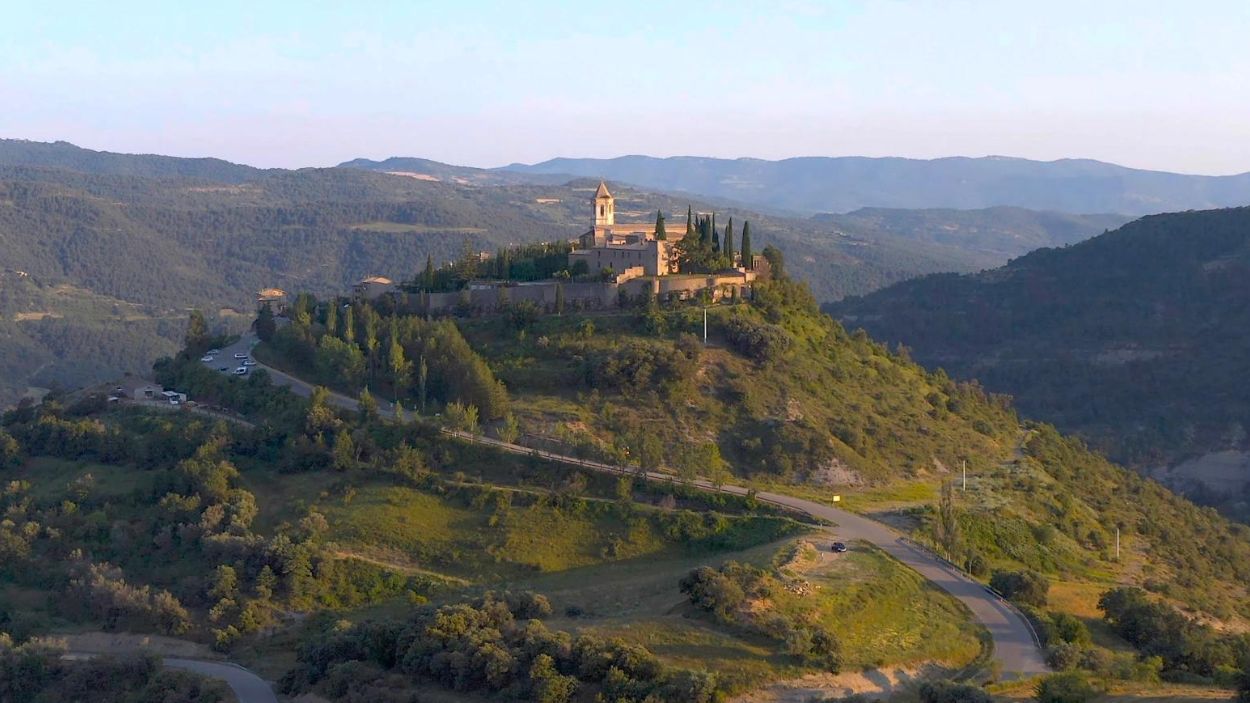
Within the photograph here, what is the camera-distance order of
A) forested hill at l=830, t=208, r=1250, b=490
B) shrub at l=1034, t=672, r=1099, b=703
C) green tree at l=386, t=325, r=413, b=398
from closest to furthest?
1. shrub at l=1034, t=672, r=1099, b=703
2. green tree at l=386, t=325, r=413, b=398
3. forested hill at l=830, t=208, r=1250, b=490

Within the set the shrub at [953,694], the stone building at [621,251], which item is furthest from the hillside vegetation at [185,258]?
the shrub at [953,694]

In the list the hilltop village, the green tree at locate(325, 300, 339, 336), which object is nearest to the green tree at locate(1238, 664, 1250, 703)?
the hilltop village

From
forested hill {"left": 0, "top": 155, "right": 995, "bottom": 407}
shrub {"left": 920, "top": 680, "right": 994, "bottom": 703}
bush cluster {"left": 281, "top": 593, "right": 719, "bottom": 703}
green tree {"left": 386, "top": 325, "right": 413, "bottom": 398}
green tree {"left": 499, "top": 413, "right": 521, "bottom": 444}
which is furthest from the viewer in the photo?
forested hill {"left": 0, "top": 155, "right": 995, "bottom": 407}

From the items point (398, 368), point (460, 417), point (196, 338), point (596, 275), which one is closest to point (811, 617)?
point (460, 417)

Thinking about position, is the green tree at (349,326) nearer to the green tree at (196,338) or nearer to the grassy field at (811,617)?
the green tree at (196,338)

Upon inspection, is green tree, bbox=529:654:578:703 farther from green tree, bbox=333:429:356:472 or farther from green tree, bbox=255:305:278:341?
green tree, bbox=255:305:278:341

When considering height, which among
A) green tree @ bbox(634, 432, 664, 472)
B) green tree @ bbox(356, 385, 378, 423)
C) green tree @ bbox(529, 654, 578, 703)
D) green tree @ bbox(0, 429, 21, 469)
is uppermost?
green tree @ bbox(356, 385, 378, 423)

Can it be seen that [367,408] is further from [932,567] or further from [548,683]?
[548,683]
